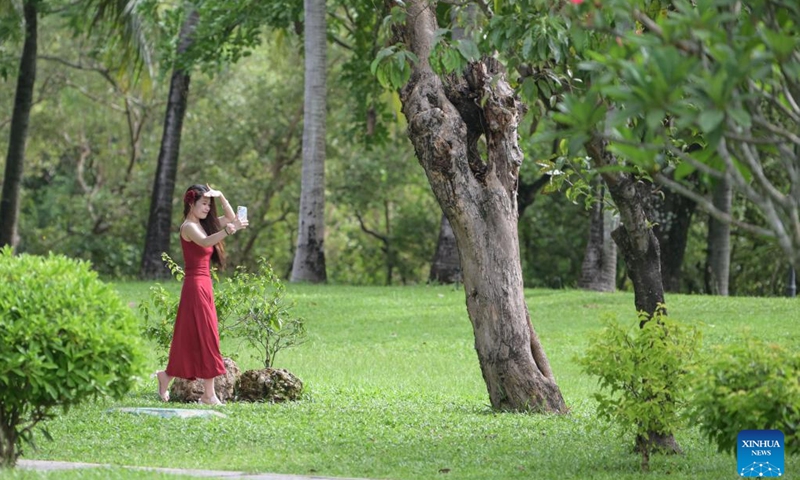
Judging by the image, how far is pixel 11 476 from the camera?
6793mm

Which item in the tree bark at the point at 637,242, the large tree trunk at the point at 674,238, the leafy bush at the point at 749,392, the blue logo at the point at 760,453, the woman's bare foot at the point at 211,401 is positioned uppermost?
the large tree trunk at the point at 674,238

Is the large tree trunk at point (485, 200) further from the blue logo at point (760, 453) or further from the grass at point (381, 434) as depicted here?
the blue logo at point (760, 453)

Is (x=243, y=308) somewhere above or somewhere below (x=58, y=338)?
above

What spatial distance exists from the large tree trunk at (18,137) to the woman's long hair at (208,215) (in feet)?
46.1

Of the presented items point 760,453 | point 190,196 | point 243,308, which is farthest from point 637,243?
point 243,308

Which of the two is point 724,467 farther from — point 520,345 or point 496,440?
point 520,345

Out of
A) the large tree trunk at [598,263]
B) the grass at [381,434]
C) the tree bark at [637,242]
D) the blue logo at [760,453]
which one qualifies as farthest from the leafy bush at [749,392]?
the large tree trunk at [598,263]

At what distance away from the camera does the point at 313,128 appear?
22.9 m

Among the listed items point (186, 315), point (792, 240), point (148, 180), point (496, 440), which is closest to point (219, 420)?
point (186, 315)

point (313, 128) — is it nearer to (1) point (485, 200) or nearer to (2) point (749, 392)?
(1) point (485, 200)

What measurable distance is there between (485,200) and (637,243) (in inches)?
81.2

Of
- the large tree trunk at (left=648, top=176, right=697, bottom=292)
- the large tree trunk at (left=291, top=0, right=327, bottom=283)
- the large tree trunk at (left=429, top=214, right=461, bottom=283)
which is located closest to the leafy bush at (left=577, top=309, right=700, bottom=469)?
the large tree trunk at (left=291, top=0, right=327, bottom=283)

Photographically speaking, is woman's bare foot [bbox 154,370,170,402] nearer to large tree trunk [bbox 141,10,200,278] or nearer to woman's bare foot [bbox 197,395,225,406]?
woman's bare foot [bbox 197,395,225,406]

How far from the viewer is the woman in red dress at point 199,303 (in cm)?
1095
